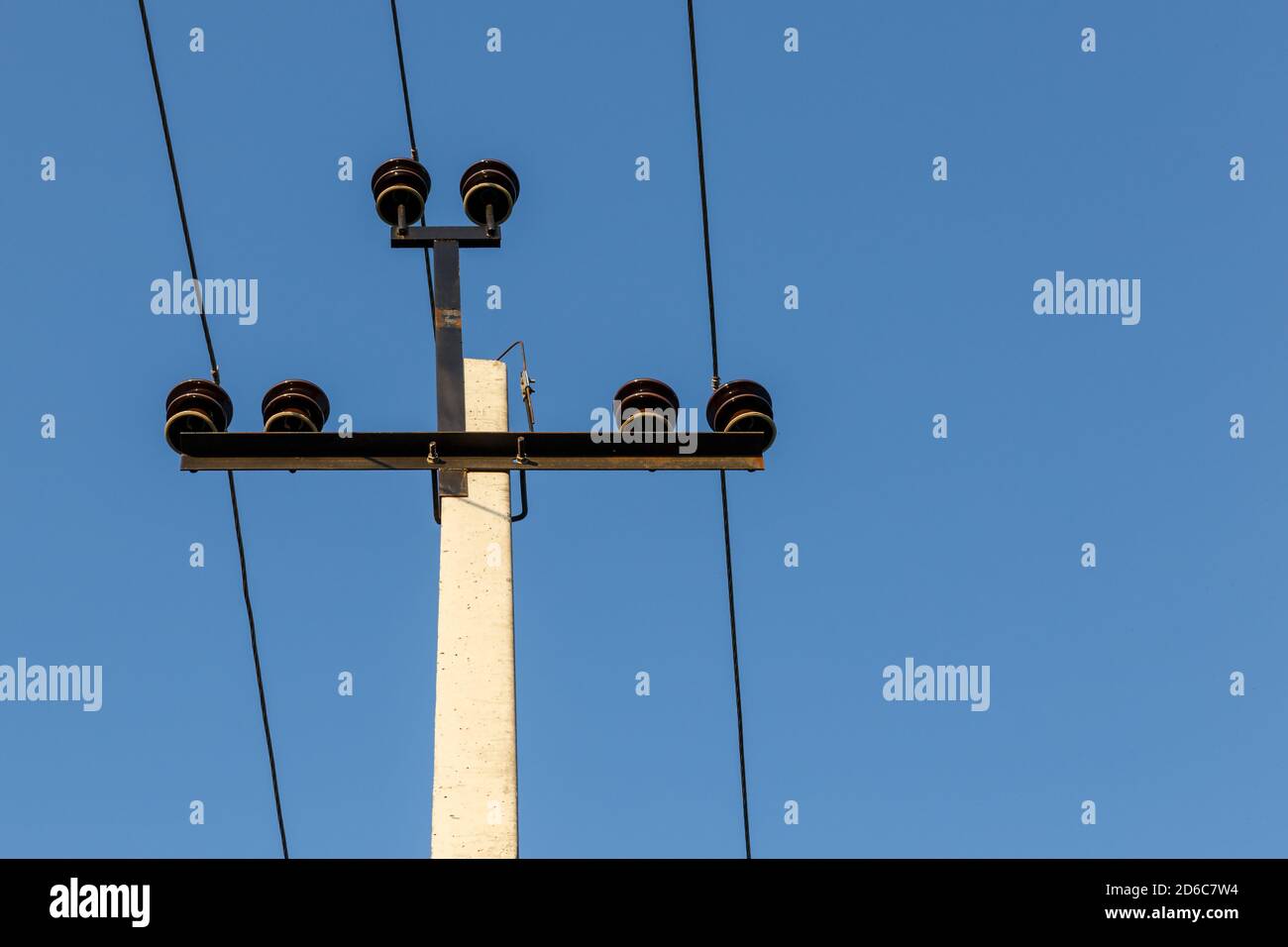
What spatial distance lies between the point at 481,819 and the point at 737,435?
2472 mm

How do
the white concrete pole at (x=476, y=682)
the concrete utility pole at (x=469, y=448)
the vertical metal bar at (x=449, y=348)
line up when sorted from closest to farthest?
1. the white concrete pole at (x=476, y=682)
2. the concrete utility pole at (x=469, y=448)
3. the vertical metal bar at (x=449, y=348)

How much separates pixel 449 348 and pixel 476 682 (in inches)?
79.4

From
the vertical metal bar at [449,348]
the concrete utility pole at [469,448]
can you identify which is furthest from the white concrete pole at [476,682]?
the vertical metal bar at [449,348]

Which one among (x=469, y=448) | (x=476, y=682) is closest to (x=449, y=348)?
(x=469, y=448)

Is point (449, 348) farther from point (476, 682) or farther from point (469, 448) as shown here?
point (476, 682)

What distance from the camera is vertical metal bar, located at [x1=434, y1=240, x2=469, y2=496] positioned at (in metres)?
8.53

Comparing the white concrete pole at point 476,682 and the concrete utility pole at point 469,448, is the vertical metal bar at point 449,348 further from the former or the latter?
the white concrete pole at point 476,682

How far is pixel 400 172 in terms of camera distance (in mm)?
9453

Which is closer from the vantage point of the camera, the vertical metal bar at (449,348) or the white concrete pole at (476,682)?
the white concrete pole at (476,682)

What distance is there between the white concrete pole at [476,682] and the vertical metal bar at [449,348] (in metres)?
0.13

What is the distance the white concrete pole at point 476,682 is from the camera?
734 cm

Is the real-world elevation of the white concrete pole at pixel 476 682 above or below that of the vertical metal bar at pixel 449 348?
below

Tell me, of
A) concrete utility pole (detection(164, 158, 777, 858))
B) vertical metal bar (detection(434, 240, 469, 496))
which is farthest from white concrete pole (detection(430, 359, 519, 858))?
vertical metal bar (detection(434, 240, 469, 496))
